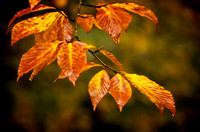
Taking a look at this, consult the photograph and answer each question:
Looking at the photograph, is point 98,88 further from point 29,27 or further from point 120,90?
point 29,27

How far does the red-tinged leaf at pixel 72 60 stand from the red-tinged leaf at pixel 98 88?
0.33ft

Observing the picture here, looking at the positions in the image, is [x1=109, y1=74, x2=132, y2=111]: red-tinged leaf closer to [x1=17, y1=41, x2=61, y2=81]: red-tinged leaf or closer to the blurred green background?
[x1=17, y1=41, x2=61, y2=81]: red-tinged leaf

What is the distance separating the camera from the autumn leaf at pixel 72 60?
0.35 m

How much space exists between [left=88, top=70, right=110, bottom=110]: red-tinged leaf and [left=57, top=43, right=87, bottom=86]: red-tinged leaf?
0.10 m

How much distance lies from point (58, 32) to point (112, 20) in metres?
0.12

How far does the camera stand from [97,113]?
1673 millimetres

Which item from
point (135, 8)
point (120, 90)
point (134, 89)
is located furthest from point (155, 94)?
point (134, 89)

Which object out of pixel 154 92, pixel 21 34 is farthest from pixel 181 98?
pixel 21 34

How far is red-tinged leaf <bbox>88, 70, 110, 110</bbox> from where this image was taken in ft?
1.43

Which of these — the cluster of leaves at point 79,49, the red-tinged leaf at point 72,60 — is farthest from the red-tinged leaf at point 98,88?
the red-tinged leaf at point 72,60

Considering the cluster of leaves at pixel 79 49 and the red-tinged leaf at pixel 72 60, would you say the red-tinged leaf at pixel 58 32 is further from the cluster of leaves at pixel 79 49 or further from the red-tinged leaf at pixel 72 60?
the red-tinged leaf at pixel 72 60

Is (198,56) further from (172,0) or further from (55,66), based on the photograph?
(55,66)

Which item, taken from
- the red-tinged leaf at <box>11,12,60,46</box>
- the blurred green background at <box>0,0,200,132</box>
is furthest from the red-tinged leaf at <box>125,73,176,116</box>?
the blurred green background at <box>0,0,200,132</box>

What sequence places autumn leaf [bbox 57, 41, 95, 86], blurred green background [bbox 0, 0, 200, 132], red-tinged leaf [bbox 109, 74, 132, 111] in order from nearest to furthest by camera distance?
autumn leaf [bbox 57, 41, 95, 86] < red-tinged leaf [bbox 109, 74, 132, 111] < blurred green background [bbox 0, 0, 200, 132]
